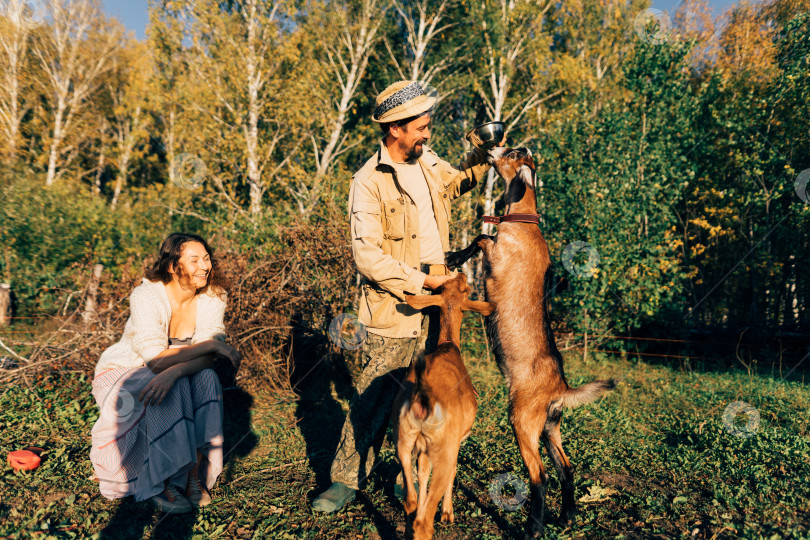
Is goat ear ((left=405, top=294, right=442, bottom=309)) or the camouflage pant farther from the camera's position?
the camouflage pant

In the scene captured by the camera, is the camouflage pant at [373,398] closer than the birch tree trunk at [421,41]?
Yes

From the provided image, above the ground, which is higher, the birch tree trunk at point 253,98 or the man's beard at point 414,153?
the birch tree trunk at point 253,98

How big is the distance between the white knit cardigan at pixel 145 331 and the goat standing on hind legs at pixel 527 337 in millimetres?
2384

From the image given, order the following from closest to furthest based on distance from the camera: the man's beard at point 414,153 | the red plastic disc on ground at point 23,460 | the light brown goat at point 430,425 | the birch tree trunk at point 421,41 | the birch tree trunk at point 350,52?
the light brown goat at point 430,425 < the man's beard at point 414,153 < the red plastic disc on ground at point 23,460 < the birch tree trunk at point 350,52 < the birch tree trunk at point 421,41

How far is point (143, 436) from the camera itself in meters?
3.49

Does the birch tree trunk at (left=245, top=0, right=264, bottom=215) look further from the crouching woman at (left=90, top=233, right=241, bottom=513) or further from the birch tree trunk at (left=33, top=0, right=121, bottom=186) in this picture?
the crouching woman at (left=90, top=233, right=241, bottom=513)

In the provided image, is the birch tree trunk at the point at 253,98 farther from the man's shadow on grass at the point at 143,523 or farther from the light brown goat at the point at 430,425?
the light brown goat at the point at 430,425

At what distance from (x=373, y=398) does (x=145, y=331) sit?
1893 millimetres

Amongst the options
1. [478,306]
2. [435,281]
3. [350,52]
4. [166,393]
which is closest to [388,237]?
[435,281]

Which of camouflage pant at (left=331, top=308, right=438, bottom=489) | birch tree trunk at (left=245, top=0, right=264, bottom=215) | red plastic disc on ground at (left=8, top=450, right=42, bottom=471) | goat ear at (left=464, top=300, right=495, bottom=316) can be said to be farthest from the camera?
birch tree trunk at (left=245, top=0, right=264, bottom=215)

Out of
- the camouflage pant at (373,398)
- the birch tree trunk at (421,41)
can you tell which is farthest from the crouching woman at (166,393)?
the birch tree trunk at (421,41)

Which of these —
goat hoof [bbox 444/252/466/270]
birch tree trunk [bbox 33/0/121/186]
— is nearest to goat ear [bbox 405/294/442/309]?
goat hoof [bbox 444/252/466/270]

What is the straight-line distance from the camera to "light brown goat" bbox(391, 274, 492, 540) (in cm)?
255

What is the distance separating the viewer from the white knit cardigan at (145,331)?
3.53m
